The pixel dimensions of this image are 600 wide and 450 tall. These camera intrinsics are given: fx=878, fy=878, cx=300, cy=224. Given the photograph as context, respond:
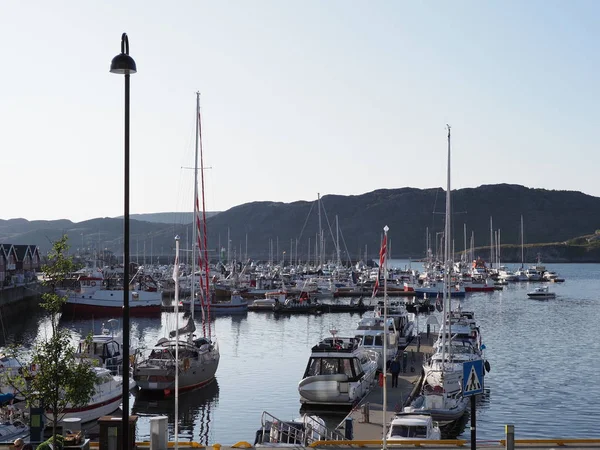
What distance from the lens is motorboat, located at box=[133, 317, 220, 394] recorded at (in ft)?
140

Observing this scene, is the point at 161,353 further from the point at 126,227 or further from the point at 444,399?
the point at 126,227

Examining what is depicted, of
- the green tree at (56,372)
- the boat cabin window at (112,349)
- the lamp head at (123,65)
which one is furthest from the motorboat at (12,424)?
the lamp head at (123,65)

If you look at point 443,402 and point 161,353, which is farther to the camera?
point 161,353

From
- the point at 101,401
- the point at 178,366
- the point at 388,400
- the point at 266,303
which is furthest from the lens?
the point at 266,303

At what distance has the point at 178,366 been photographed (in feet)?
144

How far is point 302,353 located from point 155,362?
72.5 feet

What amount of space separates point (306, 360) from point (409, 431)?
108 feet

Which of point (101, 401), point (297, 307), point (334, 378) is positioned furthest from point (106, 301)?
point (334, 378)

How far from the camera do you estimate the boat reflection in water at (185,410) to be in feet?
122

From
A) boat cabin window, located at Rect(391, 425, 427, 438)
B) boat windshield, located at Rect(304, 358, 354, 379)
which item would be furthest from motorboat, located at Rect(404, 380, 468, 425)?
boat cabin window, located at Rect(391, 425, 427, 438)

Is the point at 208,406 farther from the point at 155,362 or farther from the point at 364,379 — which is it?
the point at 364,379

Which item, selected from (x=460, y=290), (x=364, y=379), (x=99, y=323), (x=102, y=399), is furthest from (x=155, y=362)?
(x=460, y=290)

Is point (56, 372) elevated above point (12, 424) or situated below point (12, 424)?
above

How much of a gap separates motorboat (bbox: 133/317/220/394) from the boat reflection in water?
1.59 feet
